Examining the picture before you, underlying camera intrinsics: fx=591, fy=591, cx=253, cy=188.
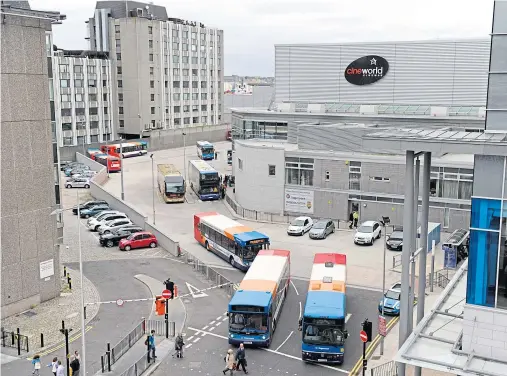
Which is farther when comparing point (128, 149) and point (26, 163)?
point (128, 149)

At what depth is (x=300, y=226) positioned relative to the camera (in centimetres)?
4672

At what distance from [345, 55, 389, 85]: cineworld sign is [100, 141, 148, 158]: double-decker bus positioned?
1542 inches

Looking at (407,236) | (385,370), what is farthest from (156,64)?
(407,236)

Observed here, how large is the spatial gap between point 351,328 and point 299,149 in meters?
24.5

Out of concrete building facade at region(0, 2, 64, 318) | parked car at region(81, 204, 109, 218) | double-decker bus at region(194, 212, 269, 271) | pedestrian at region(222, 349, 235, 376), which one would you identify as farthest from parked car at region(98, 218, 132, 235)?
pedestrian at region(222, 349, 235, 376)

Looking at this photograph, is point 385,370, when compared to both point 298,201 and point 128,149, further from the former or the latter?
point 128,149

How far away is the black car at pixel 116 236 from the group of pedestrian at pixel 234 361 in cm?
2192

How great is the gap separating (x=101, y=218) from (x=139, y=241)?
7.61m

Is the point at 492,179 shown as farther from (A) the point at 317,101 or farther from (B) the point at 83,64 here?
(B) the point at 83,64

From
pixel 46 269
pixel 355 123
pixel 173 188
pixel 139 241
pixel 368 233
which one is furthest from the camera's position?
pixel 173 188

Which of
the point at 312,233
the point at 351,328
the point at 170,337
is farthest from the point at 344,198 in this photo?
the point at 170,337

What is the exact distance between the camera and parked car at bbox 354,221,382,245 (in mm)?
43281

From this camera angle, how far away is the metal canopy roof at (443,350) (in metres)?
A: 16.5

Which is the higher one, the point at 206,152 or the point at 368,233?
the point at 206,152
